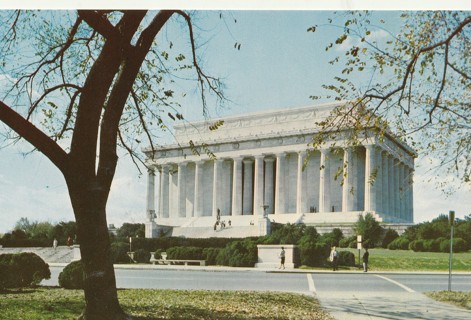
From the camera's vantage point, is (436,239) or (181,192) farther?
(181,192)

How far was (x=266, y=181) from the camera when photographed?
73750mm

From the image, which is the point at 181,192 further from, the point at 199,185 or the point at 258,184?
the point at 258,184

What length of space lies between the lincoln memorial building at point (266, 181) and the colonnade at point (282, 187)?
111 mm

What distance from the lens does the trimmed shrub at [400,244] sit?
4222 centimetres

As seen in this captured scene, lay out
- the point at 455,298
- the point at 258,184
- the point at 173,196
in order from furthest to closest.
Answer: the point at 173,196, the point at 258,184, the point at 455,298

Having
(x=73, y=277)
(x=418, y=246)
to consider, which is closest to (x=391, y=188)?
(x=418, y=246)

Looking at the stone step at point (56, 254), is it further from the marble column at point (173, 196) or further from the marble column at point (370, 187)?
the marble column at point (173, 196)

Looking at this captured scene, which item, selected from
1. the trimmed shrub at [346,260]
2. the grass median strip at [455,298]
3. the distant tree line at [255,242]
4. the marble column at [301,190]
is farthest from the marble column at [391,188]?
the grass median strip at [455,298]

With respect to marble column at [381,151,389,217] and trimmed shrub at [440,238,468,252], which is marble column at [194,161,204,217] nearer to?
marble column at [381,151,389,217]

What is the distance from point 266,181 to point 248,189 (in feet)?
9.55

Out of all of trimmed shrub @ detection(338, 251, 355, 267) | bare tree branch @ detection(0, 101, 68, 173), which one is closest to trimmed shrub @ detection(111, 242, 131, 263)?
trimmed shrub @ detection(338, 251, 355, 267)

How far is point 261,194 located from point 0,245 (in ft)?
156

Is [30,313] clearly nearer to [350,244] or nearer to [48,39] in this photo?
[48,39]

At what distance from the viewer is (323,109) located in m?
61.8
